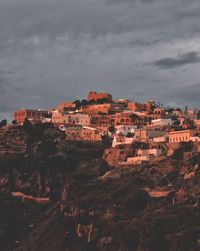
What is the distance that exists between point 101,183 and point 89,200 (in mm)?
7588

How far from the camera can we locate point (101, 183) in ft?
490

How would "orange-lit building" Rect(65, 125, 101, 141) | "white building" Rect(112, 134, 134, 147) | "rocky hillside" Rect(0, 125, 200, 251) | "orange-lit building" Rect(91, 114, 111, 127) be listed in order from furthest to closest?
"orange-lit building" Rect(91, 114, 111, 127) < "orange-lit building" Rect(65, 125, 101, 141) < "white building" Rect(112, 134, 134, 147) < "rocky hillside" Rect(0, 125, 200, 251)

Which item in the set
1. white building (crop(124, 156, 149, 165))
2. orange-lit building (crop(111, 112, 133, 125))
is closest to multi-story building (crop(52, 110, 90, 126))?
orange-lit building (crop(111, 112, 133, 125))

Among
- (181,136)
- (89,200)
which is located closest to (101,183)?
(89,200)

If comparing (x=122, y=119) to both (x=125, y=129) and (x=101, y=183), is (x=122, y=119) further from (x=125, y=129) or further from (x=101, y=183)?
(x=101, y=183)

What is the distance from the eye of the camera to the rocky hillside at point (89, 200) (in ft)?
412

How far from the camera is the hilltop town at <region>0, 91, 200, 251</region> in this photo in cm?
12781

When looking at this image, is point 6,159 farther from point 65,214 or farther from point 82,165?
point 65,214

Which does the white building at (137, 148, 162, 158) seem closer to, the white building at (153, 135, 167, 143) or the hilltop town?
the hilltop town

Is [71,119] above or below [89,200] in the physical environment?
above

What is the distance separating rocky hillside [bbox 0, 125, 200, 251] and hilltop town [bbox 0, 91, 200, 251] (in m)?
0.16

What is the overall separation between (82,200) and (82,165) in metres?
22.6

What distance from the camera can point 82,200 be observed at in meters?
143

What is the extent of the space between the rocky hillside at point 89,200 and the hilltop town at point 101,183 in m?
0.16
